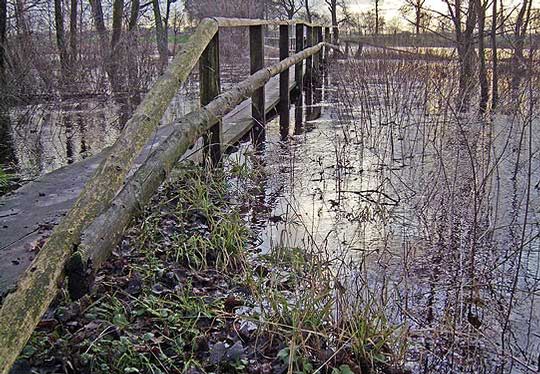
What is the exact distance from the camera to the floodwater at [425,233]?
2371 millimetres

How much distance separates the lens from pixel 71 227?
2.04 meters

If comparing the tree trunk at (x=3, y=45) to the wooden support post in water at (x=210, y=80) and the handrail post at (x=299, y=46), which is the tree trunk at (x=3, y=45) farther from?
the wooden support post in water at (x=210, y=80)

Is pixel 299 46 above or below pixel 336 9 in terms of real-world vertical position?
below

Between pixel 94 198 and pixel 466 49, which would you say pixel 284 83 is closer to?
pixel 466 49

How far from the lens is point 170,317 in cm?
242

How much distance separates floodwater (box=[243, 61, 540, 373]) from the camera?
2371 mm

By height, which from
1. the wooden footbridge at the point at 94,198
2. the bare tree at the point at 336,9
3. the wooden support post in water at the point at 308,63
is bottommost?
the wooden footbridge at the point at 94,198

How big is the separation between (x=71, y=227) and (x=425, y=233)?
2087 mm

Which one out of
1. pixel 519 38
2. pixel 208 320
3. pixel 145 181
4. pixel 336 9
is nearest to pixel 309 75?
pixel 519 38

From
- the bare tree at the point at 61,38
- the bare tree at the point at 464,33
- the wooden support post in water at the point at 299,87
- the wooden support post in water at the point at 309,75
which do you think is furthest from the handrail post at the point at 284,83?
the bare tree at the point at 61,38

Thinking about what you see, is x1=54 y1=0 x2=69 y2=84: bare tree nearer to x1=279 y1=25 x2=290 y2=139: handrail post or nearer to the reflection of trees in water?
the reflection of trees in water

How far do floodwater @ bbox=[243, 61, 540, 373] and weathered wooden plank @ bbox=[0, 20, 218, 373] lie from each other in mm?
906

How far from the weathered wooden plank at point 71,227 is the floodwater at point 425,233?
0.91 meters

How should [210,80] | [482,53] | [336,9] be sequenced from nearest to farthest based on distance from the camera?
1. [210,80]
2. [482,53]
3. [336,9]
